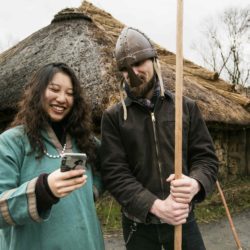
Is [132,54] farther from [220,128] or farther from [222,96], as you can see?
[222,96]

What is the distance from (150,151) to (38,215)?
2.31 ft

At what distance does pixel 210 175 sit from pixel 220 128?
20.2ft

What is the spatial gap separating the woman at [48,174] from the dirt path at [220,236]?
3.04m

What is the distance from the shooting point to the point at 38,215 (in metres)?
1.58

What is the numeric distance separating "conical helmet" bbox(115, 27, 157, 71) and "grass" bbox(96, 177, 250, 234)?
3.49m

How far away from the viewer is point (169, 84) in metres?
6.71

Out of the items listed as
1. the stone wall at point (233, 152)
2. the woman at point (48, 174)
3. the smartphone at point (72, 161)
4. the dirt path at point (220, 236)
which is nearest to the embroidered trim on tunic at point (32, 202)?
the woman at point (48, 174)

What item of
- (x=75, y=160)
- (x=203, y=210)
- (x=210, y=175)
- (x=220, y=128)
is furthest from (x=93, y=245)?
(x=220, y=128)

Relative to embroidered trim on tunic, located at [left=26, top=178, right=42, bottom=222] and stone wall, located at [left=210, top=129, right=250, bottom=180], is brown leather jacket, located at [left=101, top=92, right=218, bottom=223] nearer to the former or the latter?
embroidered trim on tunic, located at [left=26, top=178, right=42, bottom=222]

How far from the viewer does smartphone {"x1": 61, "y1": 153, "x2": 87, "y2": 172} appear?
1477 millimetres

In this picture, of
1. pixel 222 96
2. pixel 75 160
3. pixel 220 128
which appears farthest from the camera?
pixel 222 96

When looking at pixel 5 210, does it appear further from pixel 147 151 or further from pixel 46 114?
pixel 147 151

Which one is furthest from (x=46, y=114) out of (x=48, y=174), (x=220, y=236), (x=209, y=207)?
(x=209, y=207)

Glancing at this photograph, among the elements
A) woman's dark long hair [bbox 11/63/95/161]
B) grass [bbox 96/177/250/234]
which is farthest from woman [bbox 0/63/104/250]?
grass [bbox 96/177/250/234]
